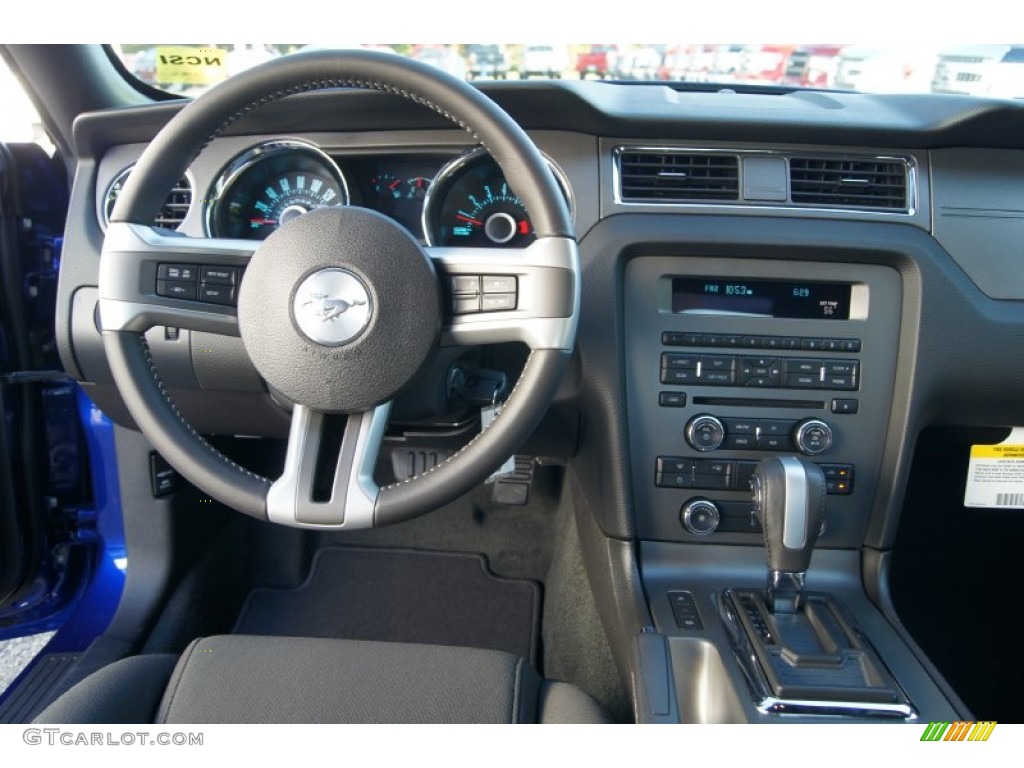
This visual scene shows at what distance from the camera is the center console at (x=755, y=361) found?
1.41m

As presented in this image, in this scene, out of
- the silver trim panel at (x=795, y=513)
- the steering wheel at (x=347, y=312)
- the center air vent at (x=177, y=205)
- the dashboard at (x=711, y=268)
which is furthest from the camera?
the center air vent at (x=177, y=205)

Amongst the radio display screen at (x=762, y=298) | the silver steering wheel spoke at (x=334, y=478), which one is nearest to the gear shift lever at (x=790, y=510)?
the radio display screen at (x=762, y=298)

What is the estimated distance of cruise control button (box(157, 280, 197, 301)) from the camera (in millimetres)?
1104

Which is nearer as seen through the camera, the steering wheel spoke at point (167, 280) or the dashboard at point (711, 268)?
the steering wheel spoke at point (167, 280)

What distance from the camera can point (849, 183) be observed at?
1.38 metres

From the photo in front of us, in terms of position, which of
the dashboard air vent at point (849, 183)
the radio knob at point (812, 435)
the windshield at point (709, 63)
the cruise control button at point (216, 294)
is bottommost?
the radio knob at point (812, 435)

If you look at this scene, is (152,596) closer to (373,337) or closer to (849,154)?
(373,337)

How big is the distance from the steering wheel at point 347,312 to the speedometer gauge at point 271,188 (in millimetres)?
356

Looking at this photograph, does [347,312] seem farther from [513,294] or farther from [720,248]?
[720,248]

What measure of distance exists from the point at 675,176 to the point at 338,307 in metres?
0.68

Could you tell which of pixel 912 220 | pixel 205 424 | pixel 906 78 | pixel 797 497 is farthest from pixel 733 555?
pixel 205 424

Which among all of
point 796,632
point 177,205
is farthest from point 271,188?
point 796,632

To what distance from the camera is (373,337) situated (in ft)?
3.43

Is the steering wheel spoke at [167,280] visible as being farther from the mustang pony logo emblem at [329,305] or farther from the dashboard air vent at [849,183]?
the dashboard air vent at [849,183]
